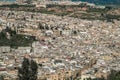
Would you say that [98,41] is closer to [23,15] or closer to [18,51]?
[18,51]

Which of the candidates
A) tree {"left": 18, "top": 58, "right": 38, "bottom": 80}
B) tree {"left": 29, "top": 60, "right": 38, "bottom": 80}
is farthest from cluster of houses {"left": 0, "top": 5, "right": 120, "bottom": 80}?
tree {"left": 29, "top": 60, "right": 38, "bottom": 80}

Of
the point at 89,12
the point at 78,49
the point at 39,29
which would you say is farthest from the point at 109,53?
the point at 89,12

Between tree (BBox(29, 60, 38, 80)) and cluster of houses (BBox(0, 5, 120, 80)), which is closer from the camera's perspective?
tree (BBox(29, 60, 38, 80))

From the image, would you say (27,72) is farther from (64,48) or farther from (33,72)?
(64,48)

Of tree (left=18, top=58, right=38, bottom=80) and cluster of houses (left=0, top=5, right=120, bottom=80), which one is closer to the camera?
tree (left=18, top=58, right=38, bottom=80)

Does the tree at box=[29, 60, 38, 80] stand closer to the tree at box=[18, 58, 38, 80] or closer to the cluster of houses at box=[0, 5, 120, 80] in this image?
the tree at box=[18, 58, 38, 80]

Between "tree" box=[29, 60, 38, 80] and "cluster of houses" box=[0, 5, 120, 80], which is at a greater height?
"tree" box=[29, 60, 38, 80]

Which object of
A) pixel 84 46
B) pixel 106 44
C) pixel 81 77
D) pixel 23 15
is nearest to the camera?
pixel 81 77

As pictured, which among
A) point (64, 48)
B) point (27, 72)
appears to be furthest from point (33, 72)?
point (64, 48)

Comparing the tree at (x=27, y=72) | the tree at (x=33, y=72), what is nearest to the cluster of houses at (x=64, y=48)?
the tree at (x=27, y=72)
